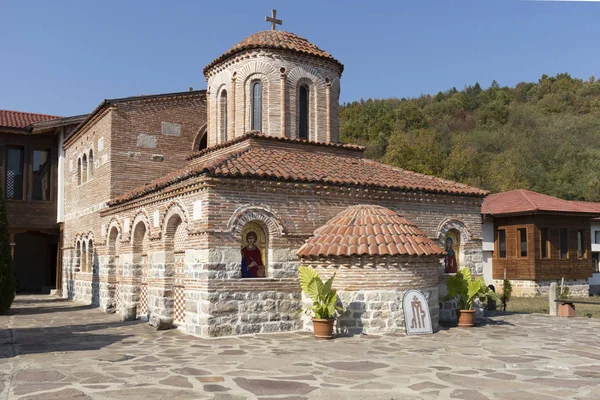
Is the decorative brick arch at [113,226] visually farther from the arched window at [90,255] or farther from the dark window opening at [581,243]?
the dark window opening at [581,243]

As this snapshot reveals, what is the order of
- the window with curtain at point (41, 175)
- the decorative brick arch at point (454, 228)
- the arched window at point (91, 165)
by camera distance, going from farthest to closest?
1. the window with curtain at point (41, 175)
2. the arched window at point (91, 165)
3. the decorative brick arch at point (454, 228)

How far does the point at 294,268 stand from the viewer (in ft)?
37.9

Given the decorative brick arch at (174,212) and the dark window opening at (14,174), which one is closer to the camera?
the decorative brick arch at (174,212)

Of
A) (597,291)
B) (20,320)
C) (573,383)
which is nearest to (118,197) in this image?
(20,320)

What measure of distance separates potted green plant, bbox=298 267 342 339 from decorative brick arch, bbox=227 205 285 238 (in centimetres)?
125

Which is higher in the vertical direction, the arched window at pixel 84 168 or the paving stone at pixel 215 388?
the arched window at pixel 84 168

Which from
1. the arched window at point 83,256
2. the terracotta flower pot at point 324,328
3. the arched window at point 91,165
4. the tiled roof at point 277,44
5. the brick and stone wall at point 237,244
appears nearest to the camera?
the terracotta flower pot at point 324,328

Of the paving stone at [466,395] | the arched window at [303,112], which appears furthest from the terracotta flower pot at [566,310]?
the paving stone at [466,395]

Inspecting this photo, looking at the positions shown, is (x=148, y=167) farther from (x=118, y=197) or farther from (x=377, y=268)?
(x=377, y=268)

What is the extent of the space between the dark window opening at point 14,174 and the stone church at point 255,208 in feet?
14.4

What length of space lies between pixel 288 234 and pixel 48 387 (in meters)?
5.88

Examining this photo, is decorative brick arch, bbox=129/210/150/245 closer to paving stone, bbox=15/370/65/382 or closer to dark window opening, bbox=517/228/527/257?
paving stone, bbox=15/370/65/382

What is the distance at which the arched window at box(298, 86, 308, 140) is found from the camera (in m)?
14.8

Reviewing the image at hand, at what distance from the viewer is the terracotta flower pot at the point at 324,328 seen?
33.8 ft
